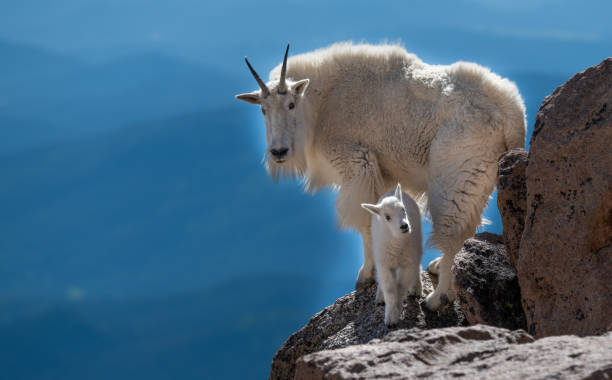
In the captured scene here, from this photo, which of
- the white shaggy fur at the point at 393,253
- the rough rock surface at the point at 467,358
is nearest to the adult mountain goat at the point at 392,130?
the white shaggy fur at the point at 393,253

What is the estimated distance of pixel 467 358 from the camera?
3.32 meters

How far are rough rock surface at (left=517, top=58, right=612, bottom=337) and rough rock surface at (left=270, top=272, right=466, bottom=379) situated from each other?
140 cm

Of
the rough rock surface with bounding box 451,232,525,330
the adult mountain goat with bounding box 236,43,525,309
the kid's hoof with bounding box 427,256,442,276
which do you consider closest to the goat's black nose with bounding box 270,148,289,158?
the adult mountain goat with bounding box 236,43,525,309

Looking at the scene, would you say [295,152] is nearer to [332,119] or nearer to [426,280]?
[332,119]

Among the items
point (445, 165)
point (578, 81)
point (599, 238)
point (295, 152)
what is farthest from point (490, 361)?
point (295, 152)

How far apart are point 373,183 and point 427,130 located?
0.78 m

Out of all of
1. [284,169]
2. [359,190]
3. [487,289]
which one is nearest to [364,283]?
[359,190]

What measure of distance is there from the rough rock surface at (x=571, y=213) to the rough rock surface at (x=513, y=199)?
530mm

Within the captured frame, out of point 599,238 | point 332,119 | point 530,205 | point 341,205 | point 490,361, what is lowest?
point 490,361

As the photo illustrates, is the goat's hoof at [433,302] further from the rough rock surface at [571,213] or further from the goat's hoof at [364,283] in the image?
the rough rock surface at [571,213]

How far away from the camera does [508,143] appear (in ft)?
22.6

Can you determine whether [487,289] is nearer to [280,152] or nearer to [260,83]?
[280,152]

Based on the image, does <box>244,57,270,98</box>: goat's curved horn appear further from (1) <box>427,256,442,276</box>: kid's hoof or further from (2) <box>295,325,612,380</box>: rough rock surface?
(2) <box>295,325,612,380</box>: rough rock surface

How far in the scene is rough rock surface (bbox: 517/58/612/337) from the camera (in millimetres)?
4562
